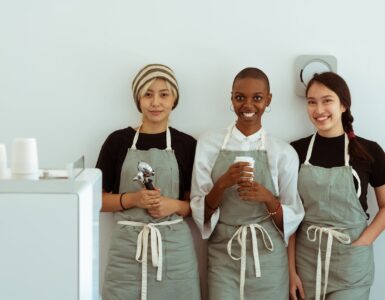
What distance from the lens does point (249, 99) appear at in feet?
5.92

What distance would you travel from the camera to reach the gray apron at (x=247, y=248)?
70.5 inches

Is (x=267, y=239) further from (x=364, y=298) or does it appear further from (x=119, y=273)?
(x=119, y=273)

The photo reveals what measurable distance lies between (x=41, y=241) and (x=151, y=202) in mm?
930

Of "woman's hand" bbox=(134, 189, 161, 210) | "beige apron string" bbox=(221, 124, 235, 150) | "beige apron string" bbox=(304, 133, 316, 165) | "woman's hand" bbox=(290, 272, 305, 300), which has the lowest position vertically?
"woman's hand" bbox=(290, 272, 305, 300)

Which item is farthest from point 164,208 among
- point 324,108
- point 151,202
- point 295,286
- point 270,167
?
point 324,108

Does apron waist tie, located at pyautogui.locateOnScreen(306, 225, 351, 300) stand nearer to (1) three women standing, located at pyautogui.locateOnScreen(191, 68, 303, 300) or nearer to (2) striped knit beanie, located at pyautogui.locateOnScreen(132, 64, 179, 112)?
(1) three women standing, located at pyautogui.locateOnScreen(191, 68, 303, 300)

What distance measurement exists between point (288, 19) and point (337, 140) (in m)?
0.48

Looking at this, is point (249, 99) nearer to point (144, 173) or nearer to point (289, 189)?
point (289, 189)

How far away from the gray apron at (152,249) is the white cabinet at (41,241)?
3.11 feet

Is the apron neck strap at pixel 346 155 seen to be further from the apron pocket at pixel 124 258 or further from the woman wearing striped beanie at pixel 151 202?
the apron pocket at pixel 124 258

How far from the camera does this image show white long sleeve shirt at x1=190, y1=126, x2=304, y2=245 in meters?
1.83

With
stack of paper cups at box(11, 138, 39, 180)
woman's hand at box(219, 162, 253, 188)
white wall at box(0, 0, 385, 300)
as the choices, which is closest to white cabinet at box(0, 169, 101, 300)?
stack of paper cups at box(11, 138, 39, 180)

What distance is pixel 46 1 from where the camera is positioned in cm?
194

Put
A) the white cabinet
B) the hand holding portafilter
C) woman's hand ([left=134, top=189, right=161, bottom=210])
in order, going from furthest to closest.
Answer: woman's hand ([left=134, top=189, right=161, bottom=210])
the hand holding portafilter
the white cabinet
